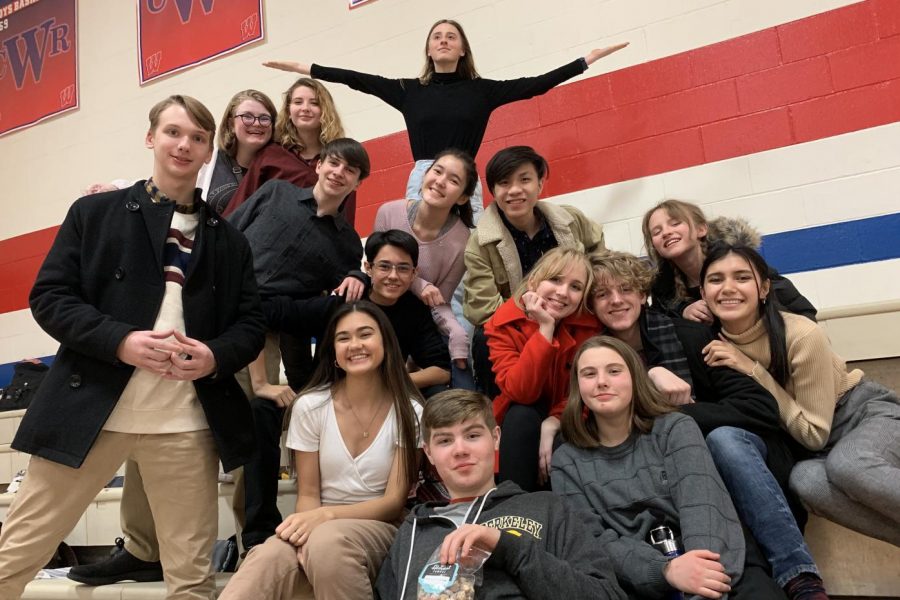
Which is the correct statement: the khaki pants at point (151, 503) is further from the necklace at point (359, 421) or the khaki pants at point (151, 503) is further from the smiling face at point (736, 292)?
the smiling face at point (736, 292)

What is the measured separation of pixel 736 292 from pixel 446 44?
73.9 inches

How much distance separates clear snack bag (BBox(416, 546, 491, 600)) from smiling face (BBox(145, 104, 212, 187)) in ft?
4.04

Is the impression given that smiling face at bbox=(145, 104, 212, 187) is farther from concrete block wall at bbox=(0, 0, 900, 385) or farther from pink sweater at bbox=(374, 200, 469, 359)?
concrete block wall at bbox=(0, 0, 900, 385)

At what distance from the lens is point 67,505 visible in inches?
68.5

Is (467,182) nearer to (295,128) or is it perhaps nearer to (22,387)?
(295,128)

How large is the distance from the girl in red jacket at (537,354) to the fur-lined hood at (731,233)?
62 cm

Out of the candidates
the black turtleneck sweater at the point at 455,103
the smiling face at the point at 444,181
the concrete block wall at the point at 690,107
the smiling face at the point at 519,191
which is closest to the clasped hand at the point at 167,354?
Answer: the smiling face at the point at 444,181

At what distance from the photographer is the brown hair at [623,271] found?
7.16 feet

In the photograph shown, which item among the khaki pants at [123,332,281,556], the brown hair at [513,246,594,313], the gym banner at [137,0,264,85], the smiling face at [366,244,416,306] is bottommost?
the khaki pants at [123,332,281,556]

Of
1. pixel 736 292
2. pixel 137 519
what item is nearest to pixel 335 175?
pixel 137 519

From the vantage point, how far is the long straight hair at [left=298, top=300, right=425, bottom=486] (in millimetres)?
2041

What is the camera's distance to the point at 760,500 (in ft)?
5.68

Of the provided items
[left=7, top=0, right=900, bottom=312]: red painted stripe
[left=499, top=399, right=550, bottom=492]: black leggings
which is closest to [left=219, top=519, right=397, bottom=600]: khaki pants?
[left=499, top=399, right=550, bottom=492]: black leggings

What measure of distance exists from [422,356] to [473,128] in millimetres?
1279
